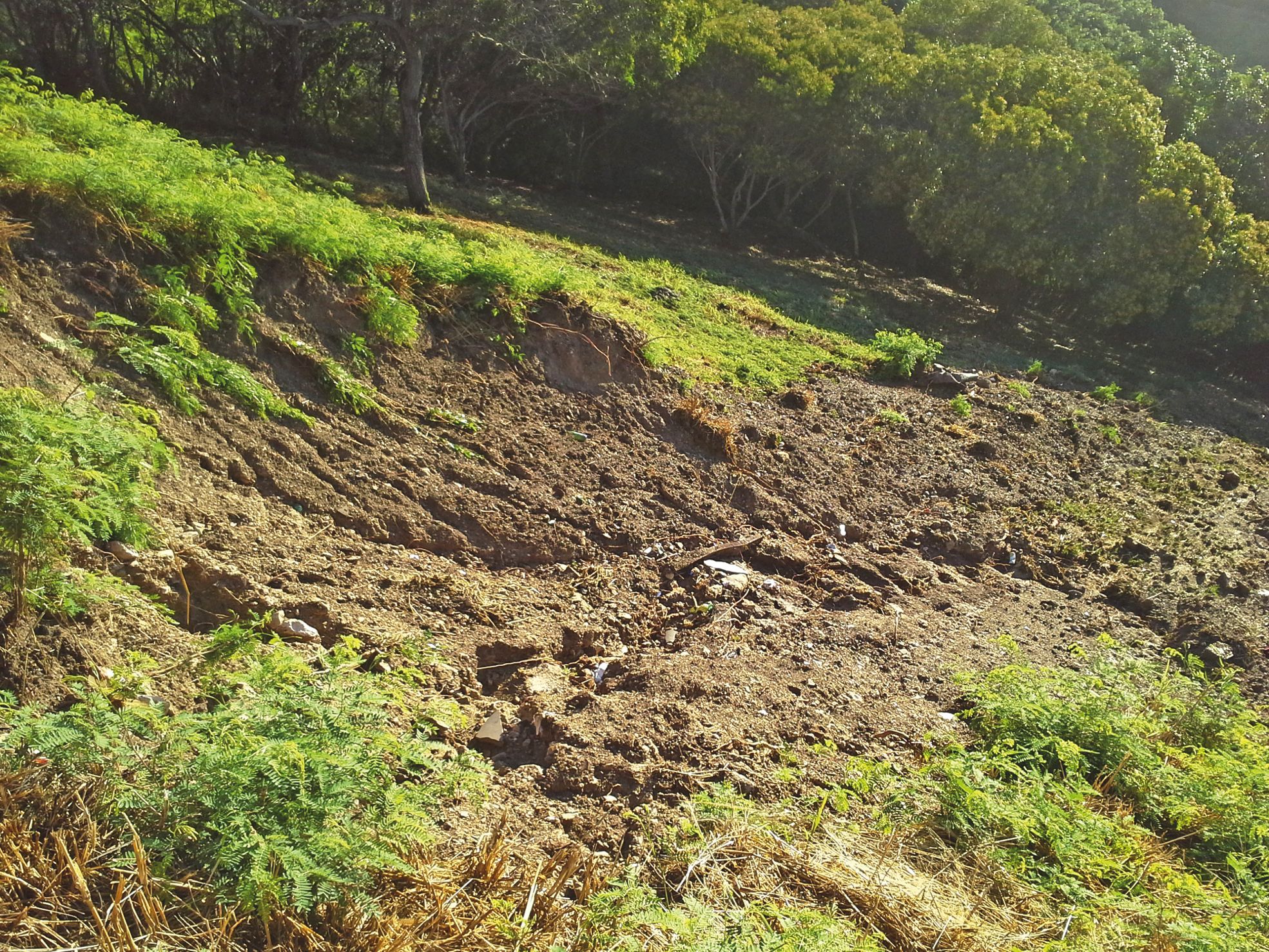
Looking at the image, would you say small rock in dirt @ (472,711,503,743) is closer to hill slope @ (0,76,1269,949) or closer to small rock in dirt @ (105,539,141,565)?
Result: hill slope @ (0,76,1269,949)

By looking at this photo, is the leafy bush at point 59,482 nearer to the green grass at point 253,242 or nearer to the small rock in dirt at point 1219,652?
the green grass at point 253,242

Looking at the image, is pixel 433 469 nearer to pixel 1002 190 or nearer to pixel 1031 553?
pixel 1031 553

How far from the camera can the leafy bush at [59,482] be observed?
3047mm

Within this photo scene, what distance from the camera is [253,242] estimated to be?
5570 mm

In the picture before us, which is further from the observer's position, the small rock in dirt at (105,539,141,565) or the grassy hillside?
the grassy hillside

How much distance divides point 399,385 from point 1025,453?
19.4ft

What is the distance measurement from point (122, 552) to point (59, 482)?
804 millimetres

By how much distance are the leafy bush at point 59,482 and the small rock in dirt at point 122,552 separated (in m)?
0.04

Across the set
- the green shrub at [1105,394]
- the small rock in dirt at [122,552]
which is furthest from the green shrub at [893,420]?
the small rock in dirt at [122,552]

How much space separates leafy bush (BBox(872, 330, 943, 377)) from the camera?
966cm

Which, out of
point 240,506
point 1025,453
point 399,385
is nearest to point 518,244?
point 399,385

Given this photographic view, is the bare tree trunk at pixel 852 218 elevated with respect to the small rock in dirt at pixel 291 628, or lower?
elevated

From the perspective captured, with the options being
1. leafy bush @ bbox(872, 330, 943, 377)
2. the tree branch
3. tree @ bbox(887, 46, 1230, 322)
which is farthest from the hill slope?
tree @ bbox(887, 46, 1230, 322)

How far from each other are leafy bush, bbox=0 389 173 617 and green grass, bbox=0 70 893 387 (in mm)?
1360
